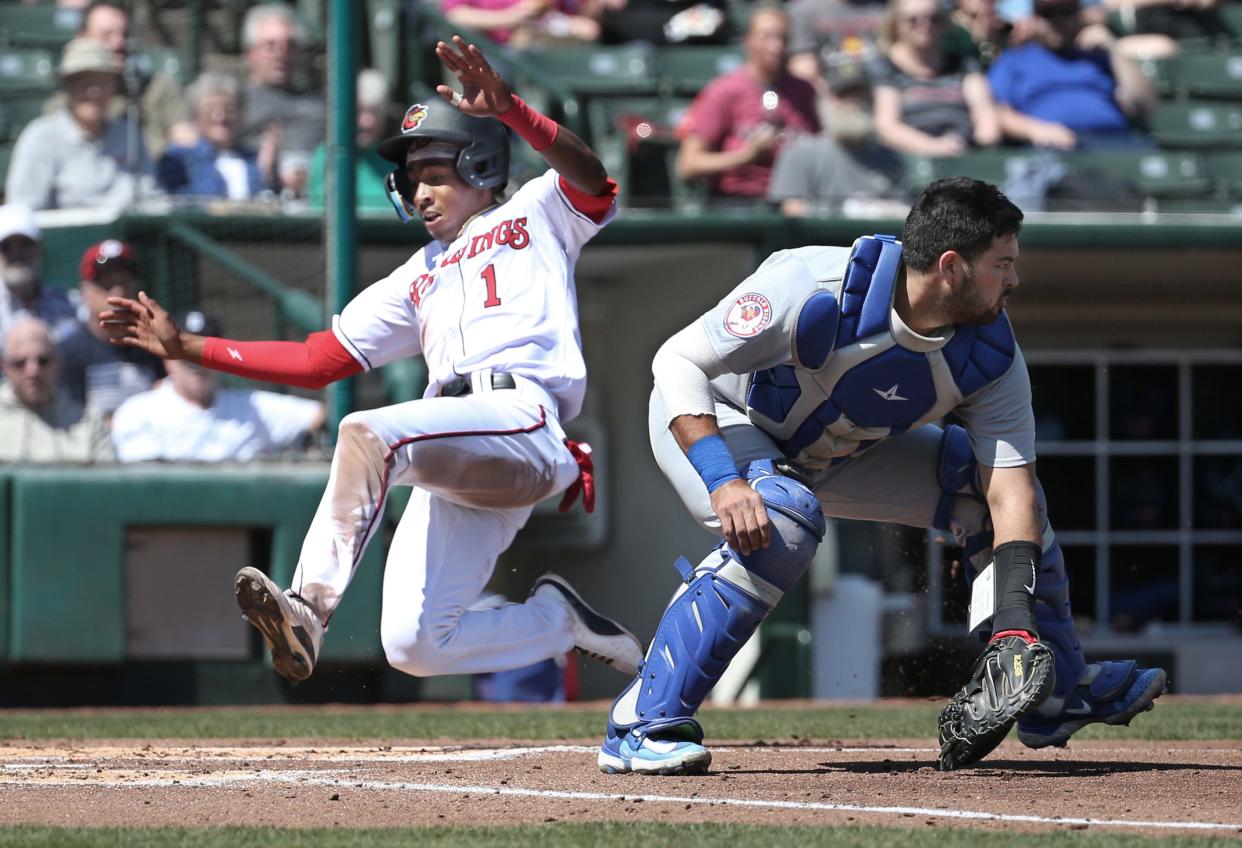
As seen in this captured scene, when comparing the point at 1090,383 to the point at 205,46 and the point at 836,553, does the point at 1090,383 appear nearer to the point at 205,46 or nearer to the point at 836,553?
the point at 836,553

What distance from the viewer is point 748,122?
8.45 meters

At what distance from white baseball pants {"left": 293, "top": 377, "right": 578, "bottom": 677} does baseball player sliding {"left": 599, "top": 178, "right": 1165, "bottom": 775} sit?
366 mm

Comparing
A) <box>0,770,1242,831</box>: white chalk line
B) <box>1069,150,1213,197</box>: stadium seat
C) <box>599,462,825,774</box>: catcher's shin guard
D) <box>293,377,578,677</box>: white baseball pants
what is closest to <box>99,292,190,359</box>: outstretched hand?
<box>293,377,578,677</box>: white baseball pants

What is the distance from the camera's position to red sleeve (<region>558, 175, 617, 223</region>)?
4547mm

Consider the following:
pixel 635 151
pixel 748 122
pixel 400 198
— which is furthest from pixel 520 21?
pixel 400 198

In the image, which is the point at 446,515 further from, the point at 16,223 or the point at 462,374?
the point at 16,223

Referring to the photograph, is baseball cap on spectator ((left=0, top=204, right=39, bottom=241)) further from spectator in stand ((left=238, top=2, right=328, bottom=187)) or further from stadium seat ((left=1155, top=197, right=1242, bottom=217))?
stadium seat ((left=1155, top=197, right=1242, bottom=217))

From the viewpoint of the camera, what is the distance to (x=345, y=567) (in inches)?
160

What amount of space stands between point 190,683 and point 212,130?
2.40m

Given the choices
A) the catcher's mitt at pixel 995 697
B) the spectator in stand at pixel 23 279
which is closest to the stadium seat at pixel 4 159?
the spectator in stand at pixel 23 279

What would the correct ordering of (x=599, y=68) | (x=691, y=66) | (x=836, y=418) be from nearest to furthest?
(x=836, y=418), (x=599, y=68), (x=691, y=66)

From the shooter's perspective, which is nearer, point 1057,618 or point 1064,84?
point 1057,618

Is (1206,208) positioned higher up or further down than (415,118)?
further down

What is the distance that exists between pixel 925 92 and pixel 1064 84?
29.6 inches
